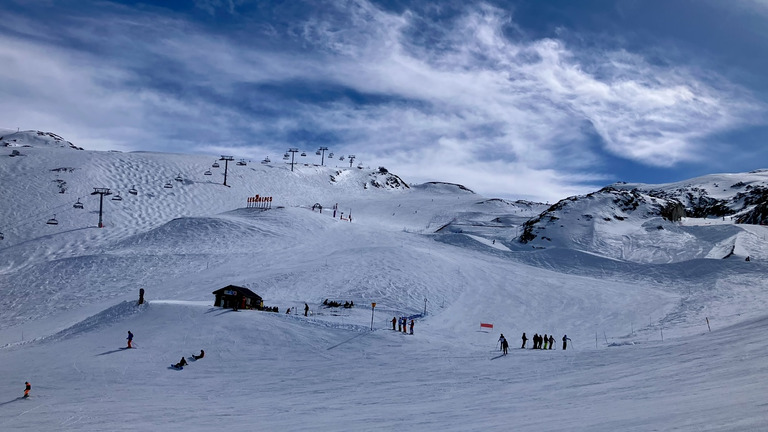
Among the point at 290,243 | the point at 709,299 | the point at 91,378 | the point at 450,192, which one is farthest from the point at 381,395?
the point at 450,192

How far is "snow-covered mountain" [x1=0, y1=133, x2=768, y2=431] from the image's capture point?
17.6 metres

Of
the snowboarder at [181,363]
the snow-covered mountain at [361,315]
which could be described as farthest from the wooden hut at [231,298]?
the snowboarder at [181,363]

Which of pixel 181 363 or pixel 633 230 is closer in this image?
pixel 181 363

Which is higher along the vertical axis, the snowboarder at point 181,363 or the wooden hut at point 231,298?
the wooden hut at point 231,298

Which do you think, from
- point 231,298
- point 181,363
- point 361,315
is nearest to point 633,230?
point 361,315

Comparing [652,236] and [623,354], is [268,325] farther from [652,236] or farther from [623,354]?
[652,236]

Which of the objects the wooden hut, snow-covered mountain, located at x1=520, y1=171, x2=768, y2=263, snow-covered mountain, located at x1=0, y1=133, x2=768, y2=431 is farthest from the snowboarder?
snow-covered mountain, located at x1=520, y1=171, x2=768, y2=263

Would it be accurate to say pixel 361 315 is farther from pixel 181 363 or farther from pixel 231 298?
pixel 181 363

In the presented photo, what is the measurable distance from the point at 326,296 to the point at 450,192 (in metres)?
98.5

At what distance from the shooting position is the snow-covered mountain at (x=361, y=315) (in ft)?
57.8

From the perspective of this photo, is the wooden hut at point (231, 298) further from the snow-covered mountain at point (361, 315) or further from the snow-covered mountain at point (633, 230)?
the snow-covered mountain at point (633, 230)

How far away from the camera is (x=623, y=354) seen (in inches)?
929

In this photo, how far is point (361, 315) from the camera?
118 ft

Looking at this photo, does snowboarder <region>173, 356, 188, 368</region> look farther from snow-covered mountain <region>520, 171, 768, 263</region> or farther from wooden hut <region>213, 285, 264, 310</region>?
snow-covered mountain <region>520, 171, 768, 263</region>
